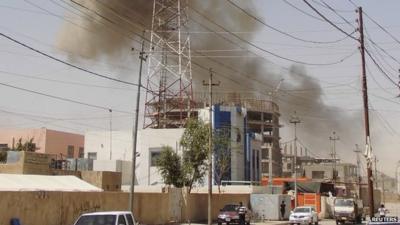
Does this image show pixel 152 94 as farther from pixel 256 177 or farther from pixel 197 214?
pixel 197 214

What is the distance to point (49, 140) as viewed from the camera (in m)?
89.4

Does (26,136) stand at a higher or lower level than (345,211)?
higher

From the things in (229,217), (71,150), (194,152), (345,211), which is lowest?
(229,217)

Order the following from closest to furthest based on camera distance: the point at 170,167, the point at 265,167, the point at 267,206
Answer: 1. the point at 267,206
2. the point at 170,167
3. the point at 265,167

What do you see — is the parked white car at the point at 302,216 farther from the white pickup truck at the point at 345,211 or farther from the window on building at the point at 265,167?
the window on building at the point at 265,167

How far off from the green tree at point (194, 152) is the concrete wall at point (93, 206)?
9.41 feet

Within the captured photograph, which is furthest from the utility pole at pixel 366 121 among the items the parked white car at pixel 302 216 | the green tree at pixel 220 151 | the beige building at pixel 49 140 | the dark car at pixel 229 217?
the beige building at pixel 49 140

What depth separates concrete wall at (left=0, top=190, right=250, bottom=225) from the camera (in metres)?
26.7

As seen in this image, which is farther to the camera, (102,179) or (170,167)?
(170,167)

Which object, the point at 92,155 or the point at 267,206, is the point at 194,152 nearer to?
the point at 267,206

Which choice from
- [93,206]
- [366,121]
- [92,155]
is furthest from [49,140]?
[366,121]

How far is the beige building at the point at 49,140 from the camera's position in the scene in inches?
3482

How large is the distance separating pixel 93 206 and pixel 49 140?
59235 millimetres

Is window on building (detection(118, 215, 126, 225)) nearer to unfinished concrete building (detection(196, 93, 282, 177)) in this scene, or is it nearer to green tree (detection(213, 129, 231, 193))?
green tree (detection(213, 129, 231, 193))
